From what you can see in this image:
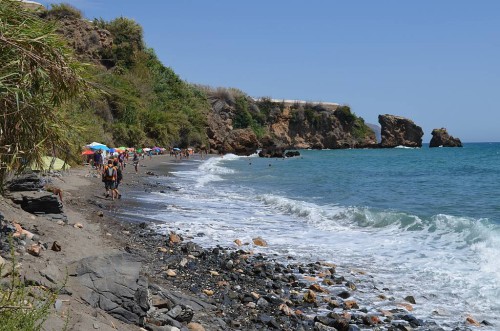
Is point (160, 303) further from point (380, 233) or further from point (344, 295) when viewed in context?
point (380, 233)

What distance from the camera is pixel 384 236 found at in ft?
45.6

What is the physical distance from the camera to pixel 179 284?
8.34m

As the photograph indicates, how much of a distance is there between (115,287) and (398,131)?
426ft

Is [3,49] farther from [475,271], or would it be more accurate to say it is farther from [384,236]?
[384,236]

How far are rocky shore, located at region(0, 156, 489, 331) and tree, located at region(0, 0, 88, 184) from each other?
1517 millimetres

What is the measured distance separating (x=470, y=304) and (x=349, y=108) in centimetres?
11640

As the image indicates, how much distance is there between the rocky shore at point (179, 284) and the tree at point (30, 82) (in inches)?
59.7

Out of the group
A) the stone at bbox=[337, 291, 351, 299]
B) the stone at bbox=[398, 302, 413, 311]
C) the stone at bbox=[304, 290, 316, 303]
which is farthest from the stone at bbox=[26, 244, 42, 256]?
the stone at bbox=[398, 302, 413, 311]

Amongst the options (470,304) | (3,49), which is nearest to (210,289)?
(470,304)

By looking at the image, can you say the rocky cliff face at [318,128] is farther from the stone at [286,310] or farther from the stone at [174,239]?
the stone at [286,310]

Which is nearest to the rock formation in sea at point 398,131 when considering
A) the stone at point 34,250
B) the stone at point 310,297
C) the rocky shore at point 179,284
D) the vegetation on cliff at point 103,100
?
the vegetation on cliff at point 103,100

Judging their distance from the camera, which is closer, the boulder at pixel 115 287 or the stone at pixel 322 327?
the boulder at pixel 115 287

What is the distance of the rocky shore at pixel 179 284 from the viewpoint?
579 cm

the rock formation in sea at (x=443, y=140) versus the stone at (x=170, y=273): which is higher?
the rock formation in sea at (x=443, y=140)
